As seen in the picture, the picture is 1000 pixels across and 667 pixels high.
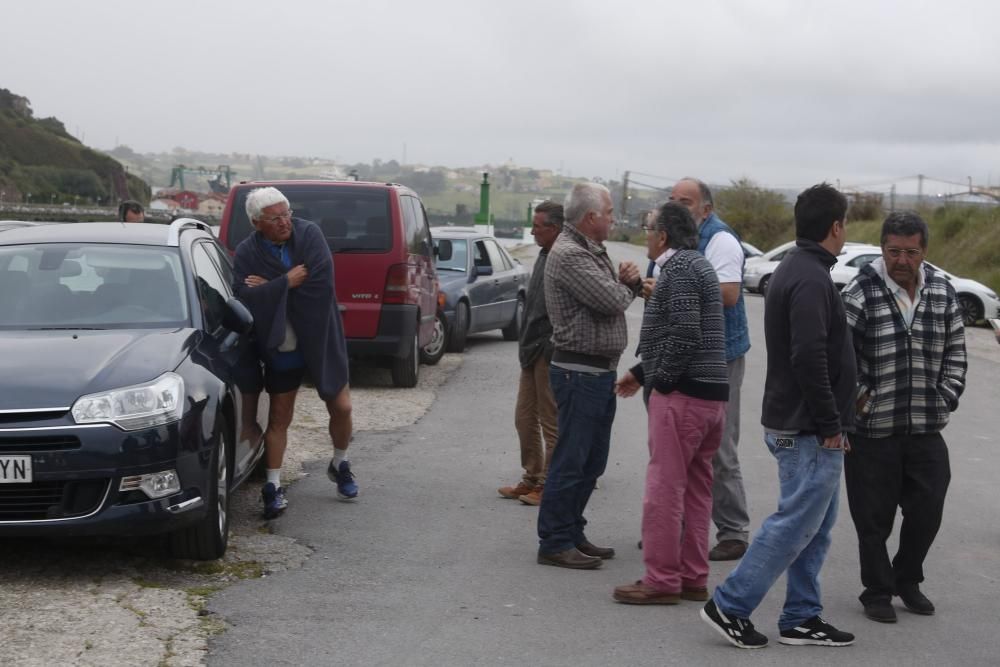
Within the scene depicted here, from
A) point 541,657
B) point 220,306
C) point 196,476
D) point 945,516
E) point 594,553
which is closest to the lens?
point 541,657

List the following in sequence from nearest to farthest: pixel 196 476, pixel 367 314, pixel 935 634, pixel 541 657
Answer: pixel 541 657 → pixel 935 634 → pixel 196 476 → pixel 367 314

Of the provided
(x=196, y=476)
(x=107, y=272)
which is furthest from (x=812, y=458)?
(x=107, y=272)

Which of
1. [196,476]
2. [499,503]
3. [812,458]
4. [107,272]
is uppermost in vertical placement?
[107,272]

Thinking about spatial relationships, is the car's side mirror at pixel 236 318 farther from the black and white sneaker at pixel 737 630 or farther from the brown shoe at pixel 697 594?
the black and white sneaker at pixel 737 630

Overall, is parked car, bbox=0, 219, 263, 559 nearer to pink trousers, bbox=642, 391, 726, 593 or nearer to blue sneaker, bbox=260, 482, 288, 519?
blue sneaker, bbox=260, 482, 288, 519

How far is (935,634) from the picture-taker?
5.52 m

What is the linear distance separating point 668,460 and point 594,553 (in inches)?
46.1

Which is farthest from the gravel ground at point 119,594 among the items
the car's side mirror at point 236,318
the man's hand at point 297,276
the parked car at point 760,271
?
the parked car at point 760,271

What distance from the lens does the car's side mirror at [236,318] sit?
6926 millimetres

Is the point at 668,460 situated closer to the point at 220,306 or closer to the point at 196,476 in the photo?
the point at 196,476

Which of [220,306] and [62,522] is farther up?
[220,306]

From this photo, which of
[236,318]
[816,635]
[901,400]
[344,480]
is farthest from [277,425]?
[901,400]

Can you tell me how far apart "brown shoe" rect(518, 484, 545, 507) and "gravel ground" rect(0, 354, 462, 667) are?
5.51 feet

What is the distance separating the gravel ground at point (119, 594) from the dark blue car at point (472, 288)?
26.2 feet
